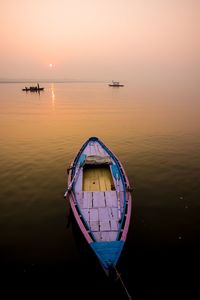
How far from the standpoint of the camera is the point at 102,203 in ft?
47.1

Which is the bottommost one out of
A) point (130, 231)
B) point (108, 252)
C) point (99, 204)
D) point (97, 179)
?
point (130, 231)

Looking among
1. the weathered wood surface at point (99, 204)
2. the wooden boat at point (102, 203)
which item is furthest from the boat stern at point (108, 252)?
the weathered wood surface at point (99, 204)

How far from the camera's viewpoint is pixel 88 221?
42.0ft

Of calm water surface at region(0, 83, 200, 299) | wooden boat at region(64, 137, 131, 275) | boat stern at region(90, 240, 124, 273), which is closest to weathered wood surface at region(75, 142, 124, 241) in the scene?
wooden boat at region(64, 137, 131, 275)

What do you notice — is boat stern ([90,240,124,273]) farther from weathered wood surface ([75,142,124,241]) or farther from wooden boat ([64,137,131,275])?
weathered wood surface ([75,142,124,241])

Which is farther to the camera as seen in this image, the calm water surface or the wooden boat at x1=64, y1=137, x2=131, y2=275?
the calm water surface

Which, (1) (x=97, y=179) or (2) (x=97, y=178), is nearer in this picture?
(1) (x=97, y=179)

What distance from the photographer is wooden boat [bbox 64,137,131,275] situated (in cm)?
1115

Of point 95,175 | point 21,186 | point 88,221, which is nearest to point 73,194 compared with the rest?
point 88,221

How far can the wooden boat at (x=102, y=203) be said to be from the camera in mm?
11148

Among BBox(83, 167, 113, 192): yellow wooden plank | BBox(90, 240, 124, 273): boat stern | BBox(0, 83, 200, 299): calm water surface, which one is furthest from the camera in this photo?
BBox(83, 167, 113, 192): yellow wooden plank

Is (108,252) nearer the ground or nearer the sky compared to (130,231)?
nearer the sky

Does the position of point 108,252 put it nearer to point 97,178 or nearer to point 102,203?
point 102,203

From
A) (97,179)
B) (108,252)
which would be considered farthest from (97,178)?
(108,252)
